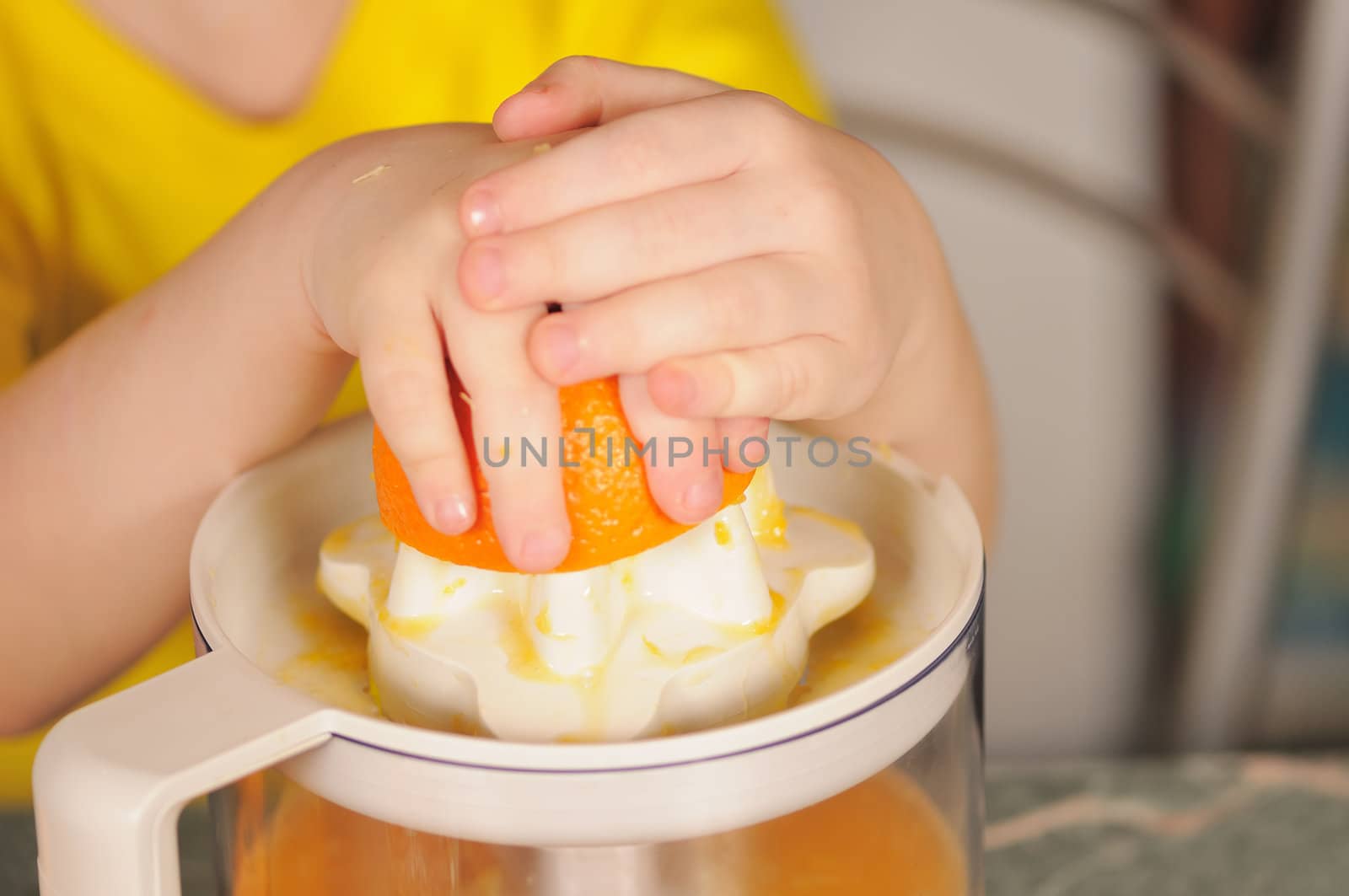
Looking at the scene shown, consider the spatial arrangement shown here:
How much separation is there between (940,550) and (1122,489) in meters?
0.59

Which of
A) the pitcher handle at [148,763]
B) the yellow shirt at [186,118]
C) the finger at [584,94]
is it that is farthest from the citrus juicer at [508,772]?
the yellow shirt at [186,118]

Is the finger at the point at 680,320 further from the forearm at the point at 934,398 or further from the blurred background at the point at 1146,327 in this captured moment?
the blurred background at the point at 1146,327

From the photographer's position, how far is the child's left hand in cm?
21

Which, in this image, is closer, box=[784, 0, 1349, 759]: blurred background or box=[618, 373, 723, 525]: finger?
box=[618, 373, 723, 525]: finger

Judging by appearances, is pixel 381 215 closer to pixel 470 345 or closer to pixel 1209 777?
pixel 470 345

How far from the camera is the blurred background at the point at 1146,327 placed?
641mm

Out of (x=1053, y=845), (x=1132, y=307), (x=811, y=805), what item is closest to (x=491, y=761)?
(x=811, y=805)

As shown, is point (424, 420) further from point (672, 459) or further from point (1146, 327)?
point (1146, 327)

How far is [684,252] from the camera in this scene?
0.74ft

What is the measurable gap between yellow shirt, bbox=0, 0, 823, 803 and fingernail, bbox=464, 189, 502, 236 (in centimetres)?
24

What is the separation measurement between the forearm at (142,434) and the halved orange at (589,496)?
76mm

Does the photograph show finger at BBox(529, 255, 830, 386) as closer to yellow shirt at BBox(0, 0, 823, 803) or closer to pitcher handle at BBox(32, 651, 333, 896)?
pitcher handle at BBox(32, 651, 333, 896)

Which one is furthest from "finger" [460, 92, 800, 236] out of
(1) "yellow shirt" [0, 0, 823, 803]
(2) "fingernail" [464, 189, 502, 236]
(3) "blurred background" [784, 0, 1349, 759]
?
(3) "blurred background" [784, 0, 1349, 759]

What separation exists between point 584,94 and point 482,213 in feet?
0.16
